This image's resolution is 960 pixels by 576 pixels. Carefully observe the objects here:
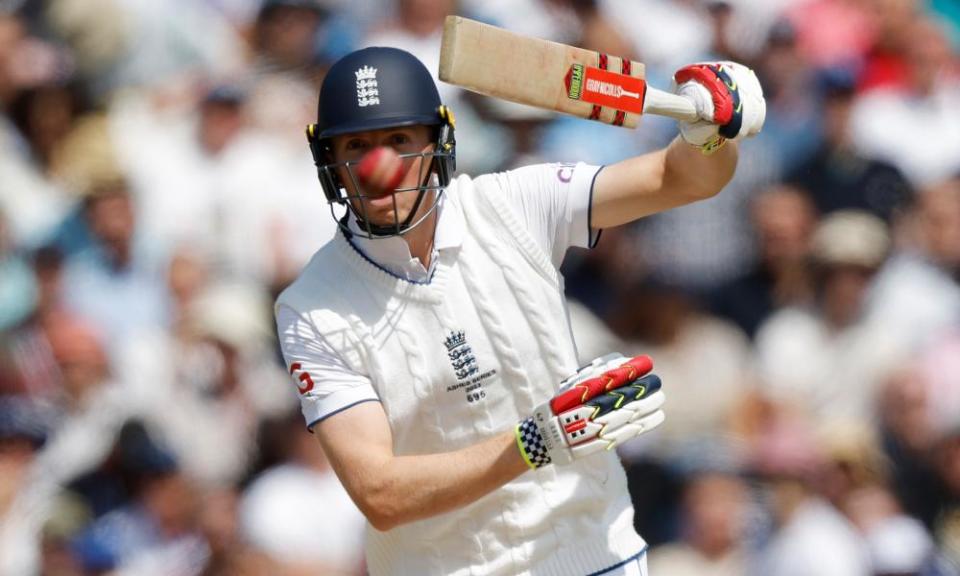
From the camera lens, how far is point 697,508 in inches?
189

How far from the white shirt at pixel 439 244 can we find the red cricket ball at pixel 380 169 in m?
0.27

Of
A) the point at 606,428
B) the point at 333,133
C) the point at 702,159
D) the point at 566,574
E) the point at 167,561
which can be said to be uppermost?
the point at 333,133

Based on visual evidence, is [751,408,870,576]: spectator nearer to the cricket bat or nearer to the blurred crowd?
the blurred crowd

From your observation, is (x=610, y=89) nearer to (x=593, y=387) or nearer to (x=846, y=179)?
(x=593, y=387)

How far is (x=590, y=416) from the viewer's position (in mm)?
2711

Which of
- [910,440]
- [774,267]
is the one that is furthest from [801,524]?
[774,267]

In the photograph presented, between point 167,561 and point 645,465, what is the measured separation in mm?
1724

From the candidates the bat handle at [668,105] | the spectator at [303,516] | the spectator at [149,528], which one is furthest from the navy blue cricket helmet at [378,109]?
the spectator at [149,528]

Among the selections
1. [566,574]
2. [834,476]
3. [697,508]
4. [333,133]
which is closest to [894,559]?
[834,476]

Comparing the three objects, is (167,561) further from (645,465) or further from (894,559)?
(894,559)

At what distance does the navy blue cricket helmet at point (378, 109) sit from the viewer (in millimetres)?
3004

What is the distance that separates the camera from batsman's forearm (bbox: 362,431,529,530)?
2.81 meters

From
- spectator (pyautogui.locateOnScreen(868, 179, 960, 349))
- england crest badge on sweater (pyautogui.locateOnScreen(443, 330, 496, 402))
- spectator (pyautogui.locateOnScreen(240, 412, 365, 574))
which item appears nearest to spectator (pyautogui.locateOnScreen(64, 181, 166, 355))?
spectator (pyautogui.locateOnScreen(240, 412, 365, 574))

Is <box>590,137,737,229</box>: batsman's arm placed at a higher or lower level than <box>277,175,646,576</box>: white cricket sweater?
higher
